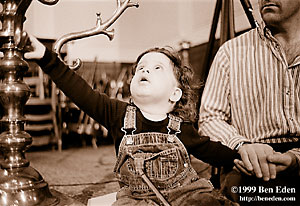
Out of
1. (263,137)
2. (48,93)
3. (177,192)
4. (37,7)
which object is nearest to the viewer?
(177,192)

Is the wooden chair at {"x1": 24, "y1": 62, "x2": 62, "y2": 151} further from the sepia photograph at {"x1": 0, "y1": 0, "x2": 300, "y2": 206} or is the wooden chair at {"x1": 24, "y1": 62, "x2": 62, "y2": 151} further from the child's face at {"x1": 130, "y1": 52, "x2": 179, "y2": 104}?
the child's face at {"x1": 130, "y1": 52, "x2": 179, "y2": 104}

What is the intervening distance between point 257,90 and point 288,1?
0.83ft

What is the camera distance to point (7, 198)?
1.73ft

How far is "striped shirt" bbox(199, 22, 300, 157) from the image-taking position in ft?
2.86

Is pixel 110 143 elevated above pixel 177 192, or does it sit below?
below

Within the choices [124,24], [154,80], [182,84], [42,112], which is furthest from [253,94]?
[124,24]

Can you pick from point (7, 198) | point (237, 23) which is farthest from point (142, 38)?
point (7, 198)

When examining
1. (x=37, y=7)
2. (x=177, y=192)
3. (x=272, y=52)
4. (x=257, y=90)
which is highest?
(x=37, y=7)

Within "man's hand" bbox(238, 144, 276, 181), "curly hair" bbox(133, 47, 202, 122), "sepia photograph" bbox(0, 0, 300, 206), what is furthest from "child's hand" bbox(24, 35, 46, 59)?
"man's hand" bbox(238, 144, 276, 181)

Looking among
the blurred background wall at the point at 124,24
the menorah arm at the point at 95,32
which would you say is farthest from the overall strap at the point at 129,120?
the blurred background wall at the point at 124,24

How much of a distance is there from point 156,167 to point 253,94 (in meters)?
0.37

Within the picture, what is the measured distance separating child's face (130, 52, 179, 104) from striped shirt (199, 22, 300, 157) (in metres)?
0.16

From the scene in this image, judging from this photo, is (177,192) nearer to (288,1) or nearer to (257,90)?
(257,90)

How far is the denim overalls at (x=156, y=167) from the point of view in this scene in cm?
76
